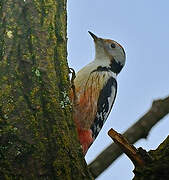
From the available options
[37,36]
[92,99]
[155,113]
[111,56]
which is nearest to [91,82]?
[92,99]

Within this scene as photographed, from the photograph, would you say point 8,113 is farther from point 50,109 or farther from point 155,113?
point 155,113

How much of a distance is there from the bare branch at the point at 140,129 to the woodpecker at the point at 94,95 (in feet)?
3.82

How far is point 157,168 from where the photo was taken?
6.01ft

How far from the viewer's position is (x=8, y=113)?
224cm

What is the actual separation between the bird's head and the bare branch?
2314 millimetres

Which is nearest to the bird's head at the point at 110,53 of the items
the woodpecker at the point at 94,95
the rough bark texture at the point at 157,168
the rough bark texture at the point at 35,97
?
the woodpecker at the point at 94,95

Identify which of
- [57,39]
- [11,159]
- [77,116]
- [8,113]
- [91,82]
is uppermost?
[57,39]

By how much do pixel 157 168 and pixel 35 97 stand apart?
0.84 meters

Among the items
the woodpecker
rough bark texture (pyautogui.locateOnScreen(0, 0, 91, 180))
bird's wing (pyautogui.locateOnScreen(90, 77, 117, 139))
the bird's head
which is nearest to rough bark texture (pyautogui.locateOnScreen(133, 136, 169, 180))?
rough bark texture (pyautogui.locateOnScreen(0, 0, 91, 180))

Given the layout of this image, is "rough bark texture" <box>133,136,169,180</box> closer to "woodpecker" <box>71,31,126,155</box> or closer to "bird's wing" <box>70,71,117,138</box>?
"woodpecker" <box>71,31,126,155</box>

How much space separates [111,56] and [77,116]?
1.29 m

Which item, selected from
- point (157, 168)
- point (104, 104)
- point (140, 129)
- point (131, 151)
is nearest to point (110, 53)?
point (104, 104)

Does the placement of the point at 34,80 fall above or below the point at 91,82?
above

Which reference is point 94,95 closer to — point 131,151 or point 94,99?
point 94,99
